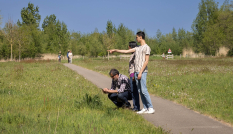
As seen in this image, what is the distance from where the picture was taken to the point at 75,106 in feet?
22.2

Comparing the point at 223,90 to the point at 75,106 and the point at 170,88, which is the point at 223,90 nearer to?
the point at 170,88

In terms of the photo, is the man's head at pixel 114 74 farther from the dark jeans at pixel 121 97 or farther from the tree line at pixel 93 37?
the tree line at pixel 93 37

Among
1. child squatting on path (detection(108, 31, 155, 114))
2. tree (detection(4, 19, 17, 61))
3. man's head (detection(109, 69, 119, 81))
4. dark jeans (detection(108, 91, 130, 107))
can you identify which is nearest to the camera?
child squatting on path (detection(108, 31, 155, 114))

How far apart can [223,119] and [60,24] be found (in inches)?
2260

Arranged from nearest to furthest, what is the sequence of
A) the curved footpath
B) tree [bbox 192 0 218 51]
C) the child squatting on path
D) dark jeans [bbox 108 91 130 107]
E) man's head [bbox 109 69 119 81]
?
the curved footpath, the child squatting on path, man's head [bbox 109 69 119 81], dark jeans [bbox 108 91 130 107], tree [bbox 192 0 218 51]

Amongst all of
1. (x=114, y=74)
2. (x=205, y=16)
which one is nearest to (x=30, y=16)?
(x=205, y=16)

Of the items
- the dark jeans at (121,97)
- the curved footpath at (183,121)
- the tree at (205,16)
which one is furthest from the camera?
the tree at (205,16)

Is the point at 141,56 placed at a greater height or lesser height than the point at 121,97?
greater

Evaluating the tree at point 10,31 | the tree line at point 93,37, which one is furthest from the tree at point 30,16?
the tree at point 10,31

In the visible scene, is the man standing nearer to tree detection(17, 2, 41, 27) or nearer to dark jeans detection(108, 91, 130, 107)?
dark jeans detection(108, 91, 130, 107)

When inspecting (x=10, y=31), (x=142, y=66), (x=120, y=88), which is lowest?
(x=120, y=88)

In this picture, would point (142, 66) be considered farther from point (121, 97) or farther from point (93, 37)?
point (93, 37)

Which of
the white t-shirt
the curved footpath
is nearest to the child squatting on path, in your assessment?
the white t-shirt

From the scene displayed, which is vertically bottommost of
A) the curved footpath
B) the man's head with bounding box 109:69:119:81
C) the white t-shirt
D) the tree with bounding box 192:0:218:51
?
the curved footpath
